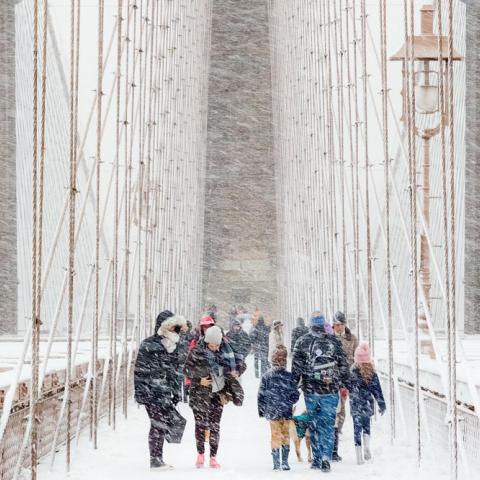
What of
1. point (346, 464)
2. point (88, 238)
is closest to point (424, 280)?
point (346, 464)

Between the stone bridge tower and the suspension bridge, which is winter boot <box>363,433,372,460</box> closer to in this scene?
the suspension bridge

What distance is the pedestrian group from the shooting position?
6.18 metres

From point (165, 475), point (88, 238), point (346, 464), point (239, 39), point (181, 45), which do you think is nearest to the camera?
point (165, 475)

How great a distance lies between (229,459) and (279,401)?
83cm

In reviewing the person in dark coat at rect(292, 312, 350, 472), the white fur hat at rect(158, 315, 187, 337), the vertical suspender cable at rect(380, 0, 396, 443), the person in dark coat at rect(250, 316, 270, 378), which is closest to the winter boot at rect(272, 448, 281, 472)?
the person in dark coat at rect(292, 312, 350, 472)

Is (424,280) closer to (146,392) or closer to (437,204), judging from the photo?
(146,392)

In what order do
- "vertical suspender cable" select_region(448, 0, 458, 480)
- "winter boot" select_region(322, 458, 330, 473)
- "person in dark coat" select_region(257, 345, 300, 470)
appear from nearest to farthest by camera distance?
"vertical suspender cable" select_region(448, 0, 458, 480) → "winter boot" select_region(322, 458, 330, 473) → "person in dark coat" select_region(257, 345, 300, 470)

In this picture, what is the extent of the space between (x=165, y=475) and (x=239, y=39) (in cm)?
2724

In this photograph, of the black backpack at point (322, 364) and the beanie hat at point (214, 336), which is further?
the beanie hat at point (214, 336)

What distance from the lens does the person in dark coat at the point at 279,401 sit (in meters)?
6.23

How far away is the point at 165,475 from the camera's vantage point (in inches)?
236


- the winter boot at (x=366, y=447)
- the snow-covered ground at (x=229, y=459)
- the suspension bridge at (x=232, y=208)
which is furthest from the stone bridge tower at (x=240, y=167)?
the winter boot at (x=366, y=447)

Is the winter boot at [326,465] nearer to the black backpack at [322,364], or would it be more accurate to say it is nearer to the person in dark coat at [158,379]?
the black backpack at [322,364]

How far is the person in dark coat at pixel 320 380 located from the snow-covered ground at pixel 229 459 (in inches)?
5.7
